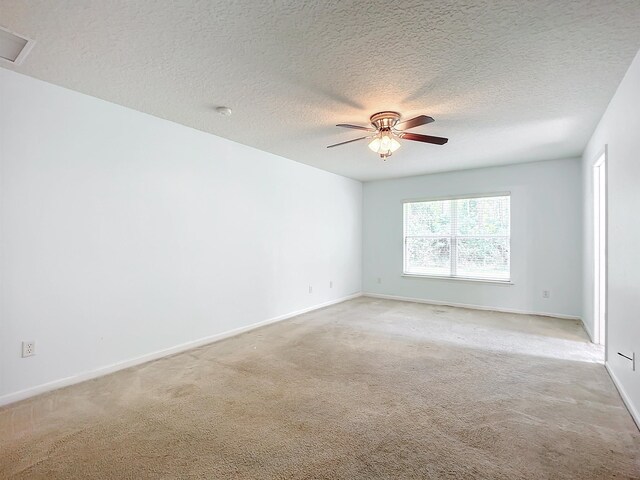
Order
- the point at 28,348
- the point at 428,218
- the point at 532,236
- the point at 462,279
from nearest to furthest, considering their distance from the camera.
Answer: the point at 28,348 → the point at 532,236 → the point at 462,279 → the point at 428,218

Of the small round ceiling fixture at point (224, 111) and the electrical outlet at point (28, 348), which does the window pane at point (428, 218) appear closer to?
the small round ceiling fixture at point (224, 111)

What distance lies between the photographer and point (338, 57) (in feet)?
7.11

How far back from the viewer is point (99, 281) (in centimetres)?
289

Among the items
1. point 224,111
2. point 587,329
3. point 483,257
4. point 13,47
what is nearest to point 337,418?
point 224,111

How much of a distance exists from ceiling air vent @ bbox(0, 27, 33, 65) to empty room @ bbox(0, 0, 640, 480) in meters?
0.02

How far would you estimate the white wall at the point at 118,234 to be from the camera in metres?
2.46

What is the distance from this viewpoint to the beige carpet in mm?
1725

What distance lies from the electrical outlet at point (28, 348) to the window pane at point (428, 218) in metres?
5.70

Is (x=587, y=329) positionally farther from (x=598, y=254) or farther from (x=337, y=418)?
(x=337, y=418)

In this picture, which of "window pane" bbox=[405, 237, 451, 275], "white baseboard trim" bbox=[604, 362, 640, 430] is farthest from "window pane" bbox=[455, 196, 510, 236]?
"white baseboard trim" bbox=[604, 362, 640, 430]

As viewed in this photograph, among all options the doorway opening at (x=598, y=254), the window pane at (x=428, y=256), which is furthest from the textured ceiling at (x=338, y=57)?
the window pane at (x=428, y=256)

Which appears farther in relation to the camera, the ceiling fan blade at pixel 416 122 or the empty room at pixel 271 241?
the ceiling fan blade at pixel 416 122

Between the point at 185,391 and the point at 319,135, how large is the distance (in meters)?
3.01

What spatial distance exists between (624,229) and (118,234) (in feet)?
14.2
